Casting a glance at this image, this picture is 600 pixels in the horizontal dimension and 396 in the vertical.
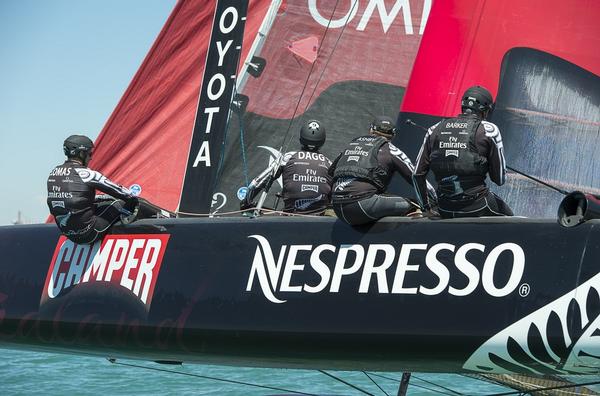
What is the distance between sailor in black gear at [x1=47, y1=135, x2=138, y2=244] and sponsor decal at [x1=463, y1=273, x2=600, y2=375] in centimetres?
270

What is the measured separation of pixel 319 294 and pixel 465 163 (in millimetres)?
1073

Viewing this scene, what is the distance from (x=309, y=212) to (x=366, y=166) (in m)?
0.86

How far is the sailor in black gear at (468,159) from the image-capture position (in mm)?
6012

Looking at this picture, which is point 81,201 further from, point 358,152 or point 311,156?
point 358,152

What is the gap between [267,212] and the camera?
7.00 metres

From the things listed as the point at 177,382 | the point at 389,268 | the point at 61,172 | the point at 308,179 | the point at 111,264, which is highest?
the point at 308,179

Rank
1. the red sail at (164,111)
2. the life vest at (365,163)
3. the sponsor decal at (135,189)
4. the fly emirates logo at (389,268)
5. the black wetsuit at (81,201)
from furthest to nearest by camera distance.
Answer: the red sail at (164,111)
the sponsor decal at (135,189)
the black wetsuit at (81,201)
the life vest at (365,163)
the fly emirates logo at (389,268)

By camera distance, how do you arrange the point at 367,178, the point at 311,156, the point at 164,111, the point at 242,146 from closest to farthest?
the point at 367,178 < the point at 311,156 < the point at 242,146 < the point at 164,111

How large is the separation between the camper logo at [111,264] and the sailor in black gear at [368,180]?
126 cm

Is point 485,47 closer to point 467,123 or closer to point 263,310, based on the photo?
point 467,123

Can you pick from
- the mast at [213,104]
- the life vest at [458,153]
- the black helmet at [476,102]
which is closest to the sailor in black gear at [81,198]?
the mast at [213,104]

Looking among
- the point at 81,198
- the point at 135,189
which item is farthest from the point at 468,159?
the point at 135,189

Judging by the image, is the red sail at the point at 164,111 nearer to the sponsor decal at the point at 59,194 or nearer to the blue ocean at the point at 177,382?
the blue ocean at the point at 177,382

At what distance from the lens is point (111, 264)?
714cm
